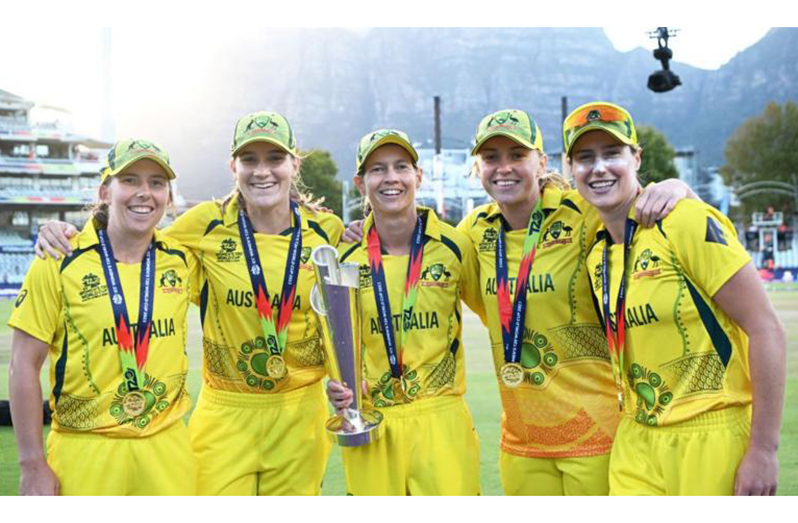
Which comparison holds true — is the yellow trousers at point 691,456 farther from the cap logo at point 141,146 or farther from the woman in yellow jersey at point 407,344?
the cap logo at point 141,146

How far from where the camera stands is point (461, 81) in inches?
2095

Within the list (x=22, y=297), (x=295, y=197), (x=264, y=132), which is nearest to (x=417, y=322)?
(x=295, y=197)

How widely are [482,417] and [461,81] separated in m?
49.0

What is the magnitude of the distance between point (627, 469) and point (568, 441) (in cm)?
38

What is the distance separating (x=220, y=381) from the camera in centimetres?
321

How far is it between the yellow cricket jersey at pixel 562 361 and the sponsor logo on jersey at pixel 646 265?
1.46 ft

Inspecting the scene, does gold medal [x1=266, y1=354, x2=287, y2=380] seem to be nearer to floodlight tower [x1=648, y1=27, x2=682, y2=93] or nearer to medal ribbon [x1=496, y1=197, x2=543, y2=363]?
medal ribbon [x1=496, y1=197, x2=543, y2=363]

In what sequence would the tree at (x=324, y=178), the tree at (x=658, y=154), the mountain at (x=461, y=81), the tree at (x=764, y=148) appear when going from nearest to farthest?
the tree at (x=324, y=178)
the tree at (x=764, y=148)
the tree at (x=658, y=154)
the mountain at (x=461, y=81)

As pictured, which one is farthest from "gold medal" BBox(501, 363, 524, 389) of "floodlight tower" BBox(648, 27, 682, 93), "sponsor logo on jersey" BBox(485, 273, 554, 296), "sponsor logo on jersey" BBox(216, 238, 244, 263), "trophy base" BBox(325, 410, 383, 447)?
"floodlight tower" BBox(648, 27, 682, 93)

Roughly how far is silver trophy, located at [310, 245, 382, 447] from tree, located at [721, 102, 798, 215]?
1285 inches

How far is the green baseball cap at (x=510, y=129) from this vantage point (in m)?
2.96

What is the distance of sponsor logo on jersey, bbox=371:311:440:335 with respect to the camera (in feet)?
9.59

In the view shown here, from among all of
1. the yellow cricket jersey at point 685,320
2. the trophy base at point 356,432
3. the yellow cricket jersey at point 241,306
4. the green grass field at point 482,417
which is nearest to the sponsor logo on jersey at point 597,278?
the yellow cricket jersey at point 685,320

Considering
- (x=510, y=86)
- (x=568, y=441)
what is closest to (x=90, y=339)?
(x=568, y=441)
